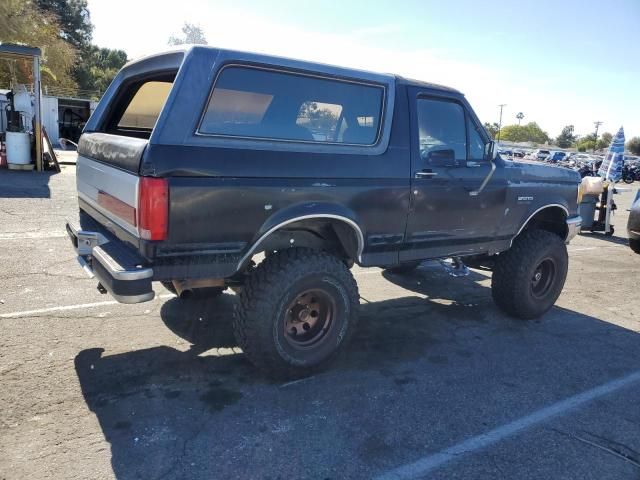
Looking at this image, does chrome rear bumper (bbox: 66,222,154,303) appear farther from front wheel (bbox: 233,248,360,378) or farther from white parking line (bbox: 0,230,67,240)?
white parking line (bbox: 0,230,67,240)

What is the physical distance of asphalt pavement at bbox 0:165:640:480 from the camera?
264 cm

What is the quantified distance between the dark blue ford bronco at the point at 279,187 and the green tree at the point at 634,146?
94.8 metres

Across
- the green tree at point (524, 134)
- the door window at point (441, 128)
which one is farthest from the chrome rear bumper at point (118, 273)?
the green tree at point (524, 134)

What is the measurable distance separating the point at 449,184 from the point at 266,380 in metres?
2.13

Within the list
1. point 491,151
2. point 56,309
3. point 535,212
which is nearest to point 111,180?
point 56,309

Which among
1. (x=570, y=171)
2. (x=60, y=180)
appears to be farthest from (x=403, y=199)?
(x=60, y=180)

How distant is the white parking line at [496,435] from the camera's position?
2605 millimetres

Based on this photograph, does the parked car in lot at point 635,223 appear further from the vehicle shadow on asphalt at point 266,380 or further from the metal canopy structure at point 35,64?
the metal canopy structure at point 35,64

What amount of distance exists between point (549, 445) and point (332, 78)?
2.74 m

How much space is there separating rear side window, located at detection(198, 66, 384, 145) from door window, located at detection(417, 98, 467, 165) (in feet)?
1.52

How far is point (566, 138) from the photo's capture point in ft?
376

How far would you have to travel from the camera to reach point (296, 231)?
3.64m

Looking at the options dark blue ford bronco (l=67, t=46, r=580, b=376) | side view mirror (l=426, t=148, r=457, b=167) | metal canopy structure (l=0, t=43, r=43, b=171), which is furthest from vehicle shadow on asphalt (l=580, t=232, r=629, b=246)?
metal canopy structure (l=0, t=43, r=43, b=171)

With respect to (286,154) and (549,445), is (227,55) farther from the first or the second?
(549,445)
